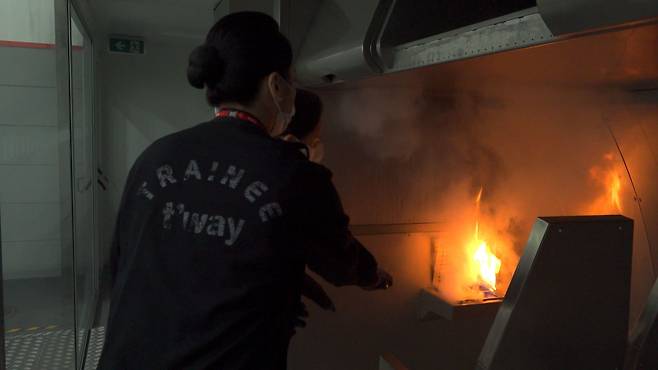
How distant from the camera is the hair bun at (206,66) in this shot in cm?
96

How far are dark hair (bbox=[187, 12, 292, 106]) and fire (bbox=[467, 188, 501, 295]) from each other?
5.49 feet

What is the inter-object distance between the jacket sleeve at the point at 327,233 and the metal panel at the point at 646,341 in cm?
62

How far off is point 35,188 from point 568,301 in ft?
5.82

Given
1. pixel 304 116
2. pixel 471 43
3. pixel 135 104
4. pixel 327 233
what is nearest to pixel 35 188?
pixel 304 116

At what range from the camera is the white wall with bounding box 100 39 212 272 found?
4332 mm

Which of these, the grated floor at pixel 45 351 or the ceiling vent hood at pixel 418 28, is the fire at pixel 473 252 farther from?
the grated floor at pixel 45 351

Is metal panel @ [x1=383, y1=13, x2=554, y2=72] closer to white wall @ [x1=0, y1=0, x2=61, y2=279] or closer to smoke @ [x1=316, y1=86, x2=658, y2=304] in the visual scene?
smoke @ [x1=316, y1=86, x2=658, y2=304]

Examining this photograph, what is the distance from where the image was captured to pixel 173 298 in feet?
3.02

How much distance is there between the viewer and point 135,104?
14.4ft

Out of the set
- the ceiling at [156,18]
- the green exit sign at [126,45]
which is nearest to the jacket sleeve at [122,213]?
the ceiling at [156,18]

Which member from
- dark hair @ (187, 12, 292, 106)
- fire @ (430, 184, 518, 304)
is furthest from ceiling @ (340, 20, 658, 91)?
fire @ (430, 184, 518, 304)

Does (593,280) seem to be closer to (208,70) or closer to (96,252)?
(208,70)

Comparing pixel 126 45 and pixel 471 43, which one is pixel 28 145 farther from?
pixel 126 45

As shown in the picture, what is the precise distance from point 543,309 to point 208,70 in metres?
0.90
